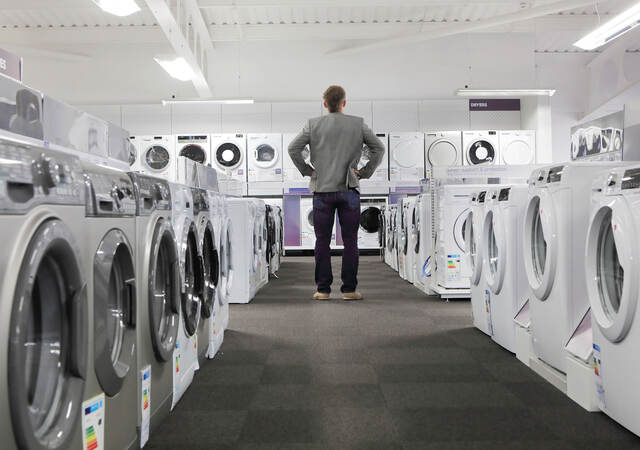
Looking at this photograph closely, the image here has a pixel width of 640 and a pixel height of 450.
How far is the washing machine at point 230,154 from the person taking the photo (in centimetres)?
914

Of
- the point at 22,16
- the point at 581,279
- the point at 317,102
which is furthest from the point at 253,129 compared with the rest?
the point at 581,279

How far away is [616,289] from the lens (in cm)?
181

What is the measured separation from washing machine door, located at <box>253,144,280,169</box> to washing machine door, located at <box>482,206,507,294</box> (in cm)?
643

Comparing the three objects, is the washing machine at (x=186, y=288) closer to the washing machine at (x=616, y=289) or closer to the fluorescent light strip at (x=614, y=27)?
the washing machine at (x=616, y=289)

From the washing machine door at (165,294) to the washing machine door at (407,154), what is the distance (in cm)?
760

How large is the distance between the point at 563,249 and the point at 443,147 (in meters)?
7.34

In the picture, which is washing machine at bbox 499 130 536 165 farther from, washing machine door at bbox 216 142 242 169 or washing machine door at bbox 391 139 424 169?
washing machine door at bbox 216 142 242 169

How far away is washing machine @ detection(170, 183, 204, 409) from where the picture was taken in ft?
6.61

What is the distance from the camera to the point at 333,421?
1845 mm

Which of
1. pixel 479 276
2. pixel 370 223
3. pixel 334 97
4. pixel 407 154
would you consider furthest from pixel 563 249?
pixel 407 154

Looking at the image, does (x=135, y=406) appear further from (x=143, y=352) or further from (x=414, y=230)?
(x=414, y=230)

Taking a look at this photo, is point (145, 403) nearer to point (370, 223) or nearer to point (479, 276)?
point (479, 276)

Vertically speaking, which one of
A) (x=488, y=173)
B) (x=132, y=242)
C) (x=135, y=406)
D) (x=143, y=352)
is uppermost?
(x=488, y=173)

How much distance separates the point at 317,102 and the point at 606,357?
331 inches
